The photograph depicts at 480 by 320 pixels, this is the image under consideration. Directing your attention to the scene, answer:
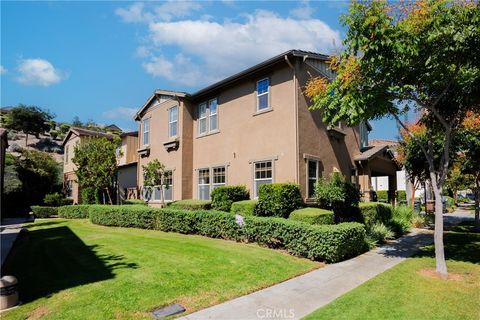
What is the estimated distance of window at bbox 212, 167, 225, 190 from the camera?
18.3m

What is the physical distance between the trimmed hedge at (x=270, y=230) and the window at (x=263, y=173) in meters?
3.31

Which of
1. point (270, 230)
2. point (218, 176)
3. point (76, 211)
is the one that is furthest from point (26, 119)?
point (270, 230)

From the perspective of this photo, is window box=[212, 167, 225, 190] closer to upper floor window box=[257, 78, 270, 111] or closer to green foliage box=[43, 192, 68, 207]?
upper floor window box=[257, 78, 270, 111]

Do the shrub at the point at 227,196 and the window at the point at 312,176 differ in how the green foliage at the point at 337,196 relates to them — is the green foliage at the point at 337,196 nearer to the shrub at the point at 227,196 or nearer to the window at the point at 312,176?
the window at the point at 312,176

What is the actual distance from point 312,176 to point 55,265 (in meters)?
10.9

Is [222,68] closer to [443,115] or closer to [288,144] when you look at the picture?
[288,144]

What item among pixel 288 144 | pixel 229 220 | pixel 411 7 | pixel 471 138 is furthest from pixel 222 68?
pixel 471 138

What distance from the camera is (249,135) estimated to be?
16.7 metres

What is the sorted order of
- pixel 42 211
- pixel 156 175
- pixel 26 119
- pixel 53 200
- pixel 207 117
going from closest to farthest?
pixel 207 117
pixel 156 175
pixel 42 211
pixel 53 200
pixel 26 119

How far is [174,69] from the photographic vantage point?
16.6 meters

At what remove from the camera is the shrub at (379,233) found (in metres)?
13.2

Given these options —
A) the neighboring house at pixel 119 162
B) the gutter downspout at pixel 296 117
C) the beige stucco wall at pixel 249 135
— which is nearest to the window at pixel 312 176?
the gutter downspout at pixel 296 117

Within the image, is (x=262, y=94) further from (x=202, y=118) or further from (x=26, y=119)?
(x=26, y=119)

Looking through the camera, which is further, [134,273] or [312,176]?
[312,176]
